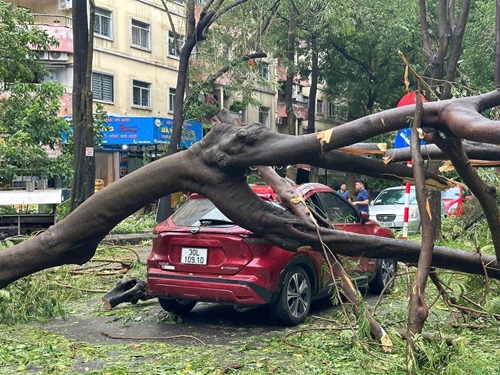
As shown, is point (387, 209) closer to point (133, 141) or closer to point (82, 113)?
point (82, 113)

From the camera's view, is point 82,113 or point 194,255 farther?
point 82,113

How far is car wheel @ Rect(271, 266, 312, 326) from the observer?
7.36 m

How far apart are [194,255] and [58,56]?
24367 mm

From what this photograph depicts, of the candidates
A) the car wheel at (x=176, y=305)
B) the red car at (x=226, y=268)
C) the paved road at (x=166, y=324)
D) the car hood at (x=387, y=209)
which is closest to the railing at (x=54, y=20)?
the car hood at (x=387, y=209)

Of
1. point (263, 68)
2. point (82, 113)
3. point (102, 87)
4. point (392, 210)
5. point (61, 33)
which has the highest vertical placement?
point (61, 33)

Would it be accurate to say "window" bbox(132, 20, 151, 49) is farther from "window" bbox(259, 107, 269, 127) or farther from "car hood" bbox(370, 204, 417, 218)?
"car hood" bbox(370, 204, 417, 218)

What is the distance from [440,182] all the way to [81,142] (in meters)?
11.1

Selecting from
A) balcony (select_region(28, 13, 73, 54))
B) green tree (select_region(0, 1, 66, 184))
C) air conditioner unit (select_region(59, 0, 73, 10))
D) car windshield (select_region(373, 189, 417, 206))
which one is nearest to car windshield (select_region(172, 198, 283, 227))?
green tree (select_region(0, 1, 66, 184))

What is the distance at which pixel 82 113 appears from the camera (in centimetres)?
1538

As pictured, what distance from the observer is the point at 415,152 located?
420 cm

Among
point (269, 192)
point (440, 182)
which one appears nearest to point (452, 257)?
point (440, 182)

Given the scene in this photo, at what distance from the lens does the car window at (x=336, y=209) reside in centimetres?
852

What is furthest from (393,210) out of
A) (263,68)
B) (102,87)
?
(102,87)

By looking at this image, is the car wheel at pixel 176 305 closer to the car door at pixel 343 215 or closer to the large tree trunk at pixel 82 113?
the car door at pixel 343 215
